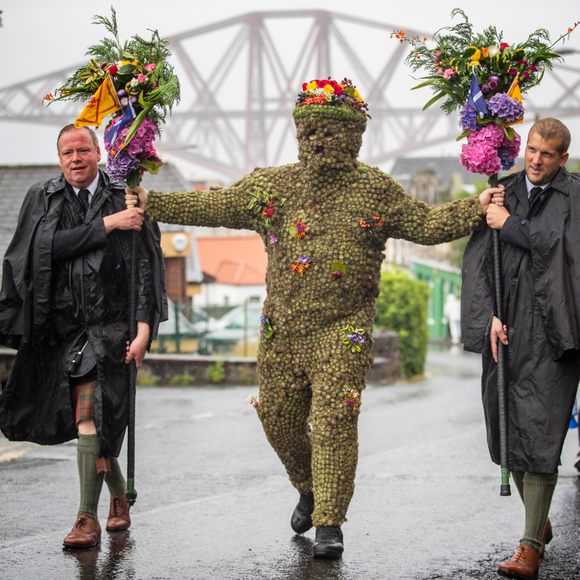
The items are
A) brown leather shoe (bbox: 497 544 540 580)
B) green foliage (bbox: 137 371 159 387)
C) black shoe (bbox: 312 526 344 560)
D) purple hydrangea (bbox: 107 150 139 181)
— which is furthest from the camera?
green foliage (bbox: 137 371 159 387)

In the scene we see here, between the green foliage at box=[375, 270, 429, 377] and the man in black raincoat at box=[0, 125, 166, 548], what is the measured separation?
14.7m

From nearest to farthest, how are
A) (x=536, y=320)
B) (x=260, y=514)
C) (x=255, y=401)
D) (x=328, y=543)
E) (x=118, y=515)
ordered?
(x=536, y=320) → (x=328, y=543) → (x=255, y=401) → (x=118, y=515) → (x=260, y=514)

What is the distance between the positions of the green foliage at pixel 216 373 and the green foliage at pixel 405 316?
4015mm

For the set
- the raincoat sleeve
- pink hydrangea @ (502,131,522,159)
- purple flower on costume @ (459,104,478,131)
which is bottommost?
the raincoat sleeve

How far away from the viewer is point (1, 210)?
28094mm

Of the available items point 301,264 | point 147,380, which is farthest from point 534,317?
point 147,380

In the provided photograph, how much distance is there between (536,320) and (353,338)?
880 millimetres

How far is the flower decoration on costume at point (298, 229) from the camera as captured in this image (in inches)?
260

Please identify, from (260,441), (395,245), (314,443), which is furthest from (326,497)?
(395,245)

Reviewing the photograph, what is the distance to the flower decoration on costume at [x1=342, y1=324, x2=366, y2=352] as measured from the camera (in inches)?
257

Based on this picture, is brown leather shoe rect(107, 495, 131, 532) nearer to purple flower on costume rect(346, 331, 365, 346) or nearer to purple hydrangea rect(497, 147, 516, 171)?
purple flower on costume rect(346, 331, 365, 346)

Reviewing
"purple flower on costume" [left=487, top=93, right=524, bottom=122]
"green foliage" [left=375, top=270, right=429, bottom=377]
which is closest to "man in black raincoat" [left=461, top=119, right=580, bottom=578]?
"purple flower on costume" [left=487, top=93, right=524, bottom=122]

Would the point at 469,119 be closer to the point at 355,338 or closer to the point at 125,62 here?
the point at 355,338

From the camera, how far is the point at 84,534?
6.50 meters
